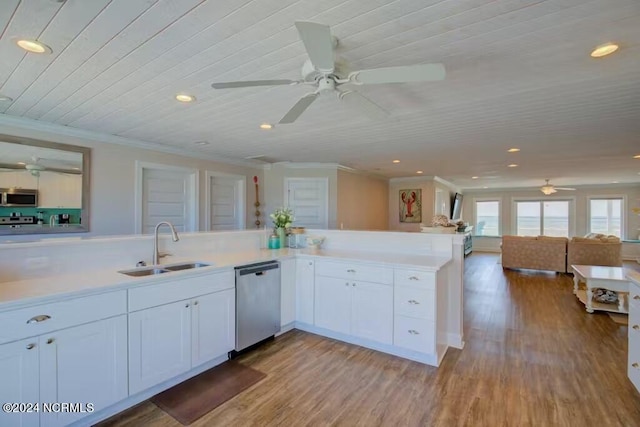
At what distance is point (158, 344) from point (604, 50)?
11.8ft

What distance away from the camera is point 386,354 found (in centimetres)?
292

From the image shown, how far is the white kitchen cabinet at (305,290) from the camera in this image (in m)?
3.38

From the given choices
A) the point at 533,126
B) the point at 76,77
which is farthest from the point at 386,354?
the point at 76,77

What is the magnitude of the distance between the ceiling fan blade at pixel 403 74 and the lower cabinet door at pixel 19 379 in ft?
7.83

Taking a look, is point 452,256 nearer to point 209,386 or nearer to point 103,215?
point 209,386

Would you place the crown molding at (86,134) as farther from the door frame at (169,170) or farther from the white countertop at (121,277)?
the white countertop at (121,277)

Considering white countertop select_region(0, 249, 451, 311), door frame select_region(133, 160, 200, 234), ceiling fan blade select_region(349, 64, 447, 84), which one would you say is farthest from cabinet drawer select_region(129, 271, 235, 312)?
door frame select_region(133, 160, 200, 234)

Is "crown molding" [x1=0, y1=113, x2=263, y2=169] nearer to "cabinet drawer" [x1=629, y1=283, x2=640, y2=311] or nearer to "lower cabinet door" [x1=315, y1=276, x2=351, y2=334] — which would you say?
"lower cabinet door" [x1=315, y1=276, x2=351, y2=334]

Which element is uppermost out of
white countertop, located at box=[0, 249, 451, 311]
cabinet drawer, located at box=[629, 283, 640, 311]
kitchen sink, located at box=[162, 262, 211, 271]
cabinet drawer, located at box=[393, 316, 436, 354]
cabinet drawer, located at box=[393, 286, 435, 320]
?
white countertop, located at box=[0, 249, 451, 311]

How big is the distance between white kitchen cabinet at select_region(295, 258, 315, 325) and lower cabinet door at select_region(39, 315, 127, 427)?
1.82m

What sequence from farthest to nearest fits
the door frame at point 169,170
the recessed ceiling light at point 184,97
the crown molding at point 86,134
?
the door frame at point 169,170
the crown molding at point 86,134
the recessed ceiling light at point 184,97

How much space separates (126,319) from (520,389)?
9.91 ft

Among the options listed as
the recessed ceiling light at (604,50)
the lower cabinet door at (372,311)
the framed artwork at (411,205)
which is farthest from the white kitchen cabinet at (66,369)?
the framed artwork at (411,205)

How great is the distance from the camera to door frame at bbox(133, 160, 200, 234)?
4.19 meters
